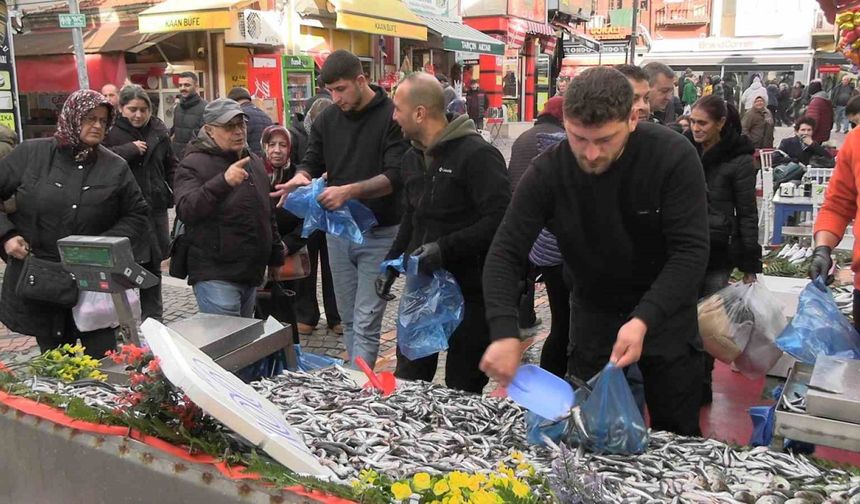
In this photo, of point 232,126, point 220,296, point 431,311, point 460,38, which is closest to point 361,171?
point 232,126

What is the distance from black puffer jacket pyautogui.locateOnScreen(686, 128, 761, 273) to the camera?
4344 millimetres

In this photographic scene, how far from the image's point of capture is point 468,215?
3.67 metres

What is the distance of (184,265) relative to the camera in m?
4.20

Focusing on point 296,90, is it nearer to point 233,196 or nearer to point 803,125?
point 803,125

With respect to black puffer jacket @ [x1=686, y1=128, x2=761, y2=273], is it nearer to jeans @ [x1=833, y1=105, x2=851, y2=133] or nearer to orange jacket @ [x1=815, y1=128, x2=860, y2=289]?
orange jacket @ [x1=815, y1=128, x2=860, y2=289]

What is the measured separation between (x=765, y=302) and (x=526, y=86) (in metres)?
26.1

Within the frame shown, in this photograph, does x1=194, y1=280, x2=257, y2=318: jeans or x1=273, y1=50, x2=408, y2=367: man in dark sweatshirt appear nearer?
x1=194, y1=280, x2=257, y2=318: jeans

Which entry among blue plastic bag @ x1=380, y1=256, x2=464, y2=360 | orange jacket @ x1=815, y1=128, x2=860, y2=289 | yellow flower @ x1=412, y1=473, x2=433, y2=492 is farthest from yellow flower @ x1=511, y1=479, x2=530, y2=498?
orange jacket @ x1=815, y1=128, x2=860, y2=289

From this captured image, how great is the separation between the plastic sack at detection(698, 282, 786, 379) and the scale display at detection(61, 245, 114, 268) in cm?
289

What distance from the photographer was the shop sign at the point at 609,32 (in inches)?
1736

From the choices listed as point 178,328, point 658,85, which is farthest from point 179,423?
point 658,85

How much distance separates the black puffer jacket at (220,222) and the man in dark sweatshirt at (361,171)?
0.42 meters

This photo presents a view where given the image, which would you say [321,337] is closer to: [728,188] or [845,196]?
[728,188]

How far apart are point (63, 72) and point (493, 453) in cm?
1397
